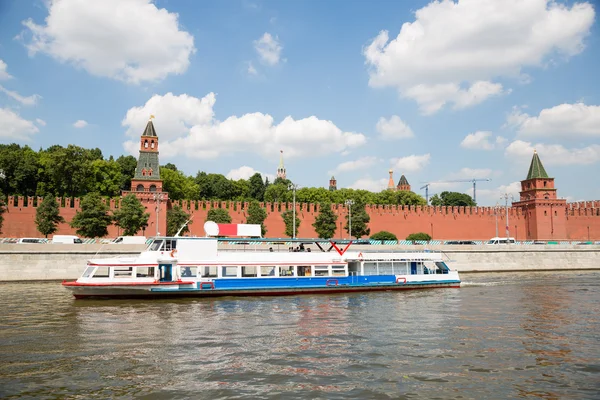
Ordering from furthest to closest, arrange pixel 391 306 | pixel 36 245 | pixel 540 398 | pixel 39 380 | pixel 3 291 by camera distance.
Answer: pixel 36 245
pixel 3 291
pixel 391 306
pixel 39 380
pixel 540 398

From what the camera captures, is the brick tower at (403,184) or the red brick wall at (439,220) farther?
the brick tower at (403,184)

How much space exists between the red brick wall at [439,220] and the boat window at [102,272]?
31.3 meters

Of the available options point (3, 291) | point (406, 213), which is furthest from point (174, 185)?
point (3, 291)

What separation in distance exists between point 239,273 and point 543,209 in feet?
180

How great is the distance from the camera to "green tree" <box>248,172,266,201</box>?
9569 cm

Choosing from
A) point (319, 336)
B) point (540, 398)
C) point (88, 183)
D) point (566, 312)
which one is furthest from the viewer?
point (88, 183)

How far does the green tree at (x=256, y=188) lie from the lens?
95.7 metres

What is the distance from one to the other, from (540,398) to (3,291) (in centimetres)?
2699

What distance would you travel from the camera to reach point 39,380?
10836 millimetres

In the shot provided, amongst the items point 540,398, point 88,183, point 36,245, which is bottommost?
point 540,398

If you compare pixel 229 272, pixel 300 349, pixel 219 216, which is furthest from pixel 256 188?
pixel 300 349

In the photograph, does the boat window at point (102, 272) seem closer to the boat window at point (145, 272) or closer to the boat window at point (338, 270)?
the boat window at point (145, 272)

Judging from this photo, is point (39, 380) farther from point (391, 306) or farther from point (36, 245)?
point (36, 245)

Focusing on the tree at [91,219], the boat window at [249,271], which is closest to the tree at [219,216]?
the tree at [91,219]
